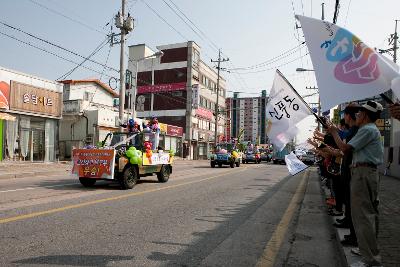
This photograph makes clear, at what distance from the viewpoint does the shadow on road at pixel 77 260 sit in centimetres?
475

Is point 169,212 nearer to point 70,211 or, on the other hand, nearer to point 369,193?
point 70,211

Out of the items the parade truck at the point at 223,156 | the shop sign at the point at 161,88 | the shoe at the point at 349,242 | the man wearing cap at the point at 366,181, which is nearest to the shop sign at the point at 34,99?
the parade truck at the point at 223,156

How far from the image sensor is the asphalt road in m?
5.14

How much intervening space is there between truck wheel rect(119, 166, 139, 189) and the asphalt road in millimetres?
1254

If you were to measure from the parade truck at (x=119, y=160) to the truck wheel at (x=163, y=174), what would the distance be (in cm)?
31

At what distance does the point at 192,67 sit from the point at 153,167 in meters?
45.1

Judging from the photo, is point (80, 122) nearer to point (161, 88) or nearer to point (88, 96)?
point (88, 96)

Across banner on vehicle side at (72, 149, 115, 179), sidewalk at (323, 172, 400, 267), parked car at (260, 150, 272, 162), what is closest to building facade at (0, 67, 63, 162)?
banner on vehicle side at (72, 149, 115, 179)

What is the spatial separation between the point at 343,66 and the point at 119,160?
8929 mm

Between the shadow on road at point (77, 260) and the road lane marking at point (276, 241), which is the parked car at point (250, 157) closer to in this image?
the road lane marking at point (276, 241)

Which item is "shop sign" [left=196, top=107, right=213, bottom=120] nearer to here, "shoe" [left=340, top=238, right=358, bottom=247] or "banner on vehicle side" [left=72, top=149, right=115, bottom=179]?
"banner on vehicle side" [left=72, top=149, right=115, bottom=179]

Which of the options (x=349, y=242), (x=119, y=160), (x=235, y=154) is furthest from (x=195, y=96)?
(x=349, y=242)

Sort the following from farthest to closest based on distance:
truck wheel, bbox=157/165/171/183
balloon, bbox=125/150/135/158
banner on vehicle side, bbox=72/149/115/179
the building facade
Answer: the building facade → truck wheel, bbox=157/165/171/183 → balloon, bbox=125/150/135/158 → banner on vehicle side, bbox=72/149/115/179

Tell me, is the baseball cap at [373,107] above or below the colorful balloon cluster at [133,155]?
above
